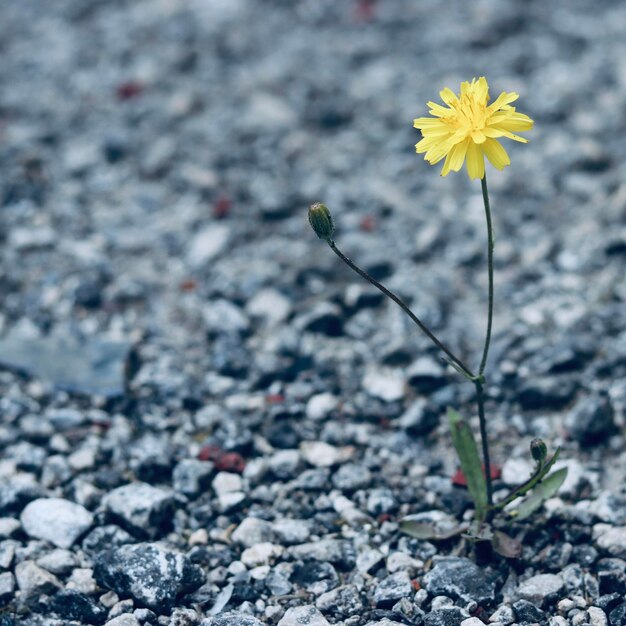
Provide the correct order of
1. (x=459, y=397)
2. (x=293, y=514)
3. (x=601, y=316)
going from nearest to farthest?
(x=293, y=514)
(x=459, y=397)
(x=601, y=316)

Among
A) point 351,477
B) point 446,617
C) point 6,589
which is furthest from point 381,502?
point 6,589

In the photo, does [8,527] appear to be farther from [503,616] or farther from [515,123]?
[515,123]

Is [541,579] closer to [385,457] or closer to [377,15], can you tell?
[385,457]

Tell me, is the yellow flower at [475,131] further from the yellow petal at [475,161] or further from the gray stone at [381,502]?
the gray stone at [381,502]

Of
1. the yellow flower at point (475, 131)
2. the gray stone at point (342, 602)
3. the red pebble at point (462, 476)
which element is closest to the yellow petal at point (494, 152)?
the yellow flower at point (475, 131)

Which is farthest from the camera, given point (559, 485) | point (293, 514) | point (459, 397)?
point (459, 397)

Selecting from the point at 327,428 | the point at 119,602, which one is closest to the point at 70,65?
the point at 327,428
